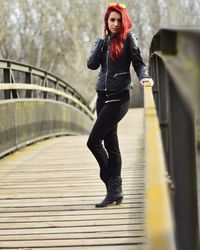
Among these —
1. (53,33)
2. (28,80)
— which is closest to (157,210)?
(28,80)

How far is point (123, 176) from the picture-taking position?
5.85 meters

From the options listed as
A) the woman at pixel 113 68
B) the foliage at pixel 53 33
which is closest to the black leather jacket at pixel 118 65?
the woman at pixel 113 68

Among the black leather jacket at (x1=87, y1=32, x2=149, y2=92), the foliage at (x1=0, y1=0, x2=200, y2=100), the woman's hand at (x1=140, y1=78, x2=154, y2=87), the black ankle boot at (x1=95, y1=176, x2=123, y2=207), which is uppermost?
the foliage at (x1=0, y1=0, x2=200, y2=100)

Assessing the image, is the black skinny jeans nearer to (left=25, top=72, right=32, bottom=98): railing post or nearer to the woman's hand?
the woman's hand

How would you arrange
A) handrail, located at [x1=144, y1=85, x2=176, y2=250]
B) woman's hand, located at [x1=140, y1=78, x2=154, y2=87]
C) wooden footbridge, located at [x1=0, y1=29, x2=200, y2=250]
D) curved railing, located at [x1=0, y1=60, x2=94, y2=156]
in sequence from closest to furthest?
handrail, located at [x1=144, y1=85, x2=176, y2=250] → wooden footbridge, located at [x1=0, y1=29, x2=200, y2=250] → woman's hand, located at [x1=140, y1=78, x2=154, y2=87] → curved railing, located at [x1=0, y1=60, x2=94, y2=156]

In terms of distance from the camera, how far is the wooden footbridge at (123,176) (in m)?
1.48

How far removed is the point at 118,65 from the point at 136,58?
5.5 inches

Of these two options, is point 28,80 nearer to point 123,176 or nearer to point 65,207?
point 123,176

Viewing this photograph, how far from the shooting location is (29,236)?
3.76 m

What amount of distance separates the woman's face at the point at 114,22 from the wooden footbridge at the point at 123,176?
37 centimetres

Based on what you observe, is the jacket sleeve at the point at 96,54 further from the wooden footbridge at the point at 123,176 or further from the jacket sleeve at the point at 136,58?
the wooden footbridge at the point at 123,176

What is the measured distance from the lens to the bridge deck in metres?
3.62

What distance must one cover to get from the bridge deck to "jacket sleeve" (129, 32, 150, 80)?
3.19ft

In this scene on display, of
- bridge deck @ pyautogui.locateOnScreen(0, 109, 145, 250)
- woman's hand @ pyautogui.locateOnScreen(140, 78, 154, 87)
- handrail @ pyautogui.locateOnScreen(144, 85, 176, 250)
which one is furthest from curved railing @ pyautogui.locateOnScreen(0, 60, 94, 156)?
handrail @ pyautogui.locateOnScreen(144, 85, 176, 250)
